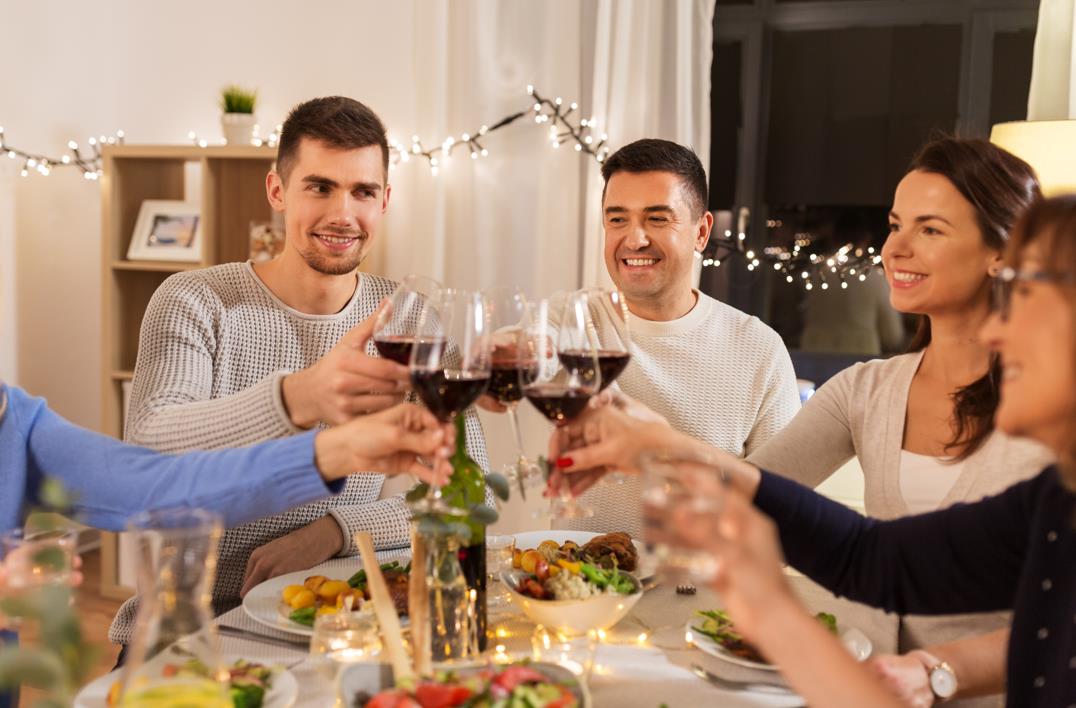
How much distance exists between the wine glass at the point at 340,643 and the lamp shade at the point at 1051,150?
8.38ft

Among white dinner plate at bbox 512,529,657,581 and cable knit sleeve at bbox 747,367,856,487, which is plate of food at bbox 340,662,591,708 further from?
cable knit sleeve at bbox 747,367,856,487

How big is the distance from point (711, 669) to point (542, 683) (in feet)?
1.12

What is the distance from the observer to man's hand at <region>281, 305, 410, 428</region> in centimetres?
155

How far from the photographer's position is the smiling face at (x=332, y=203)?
7.86 feet

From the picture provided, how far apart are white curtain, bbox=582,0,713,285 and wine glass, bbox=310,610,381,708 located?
2789 mm

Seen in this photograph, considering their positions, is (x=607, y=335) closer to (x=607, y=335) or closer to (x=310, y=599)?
(x=607, y=335)

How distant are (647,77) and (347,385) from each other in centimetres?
273

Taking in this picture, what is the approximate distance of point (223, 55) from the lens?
14.7 feet

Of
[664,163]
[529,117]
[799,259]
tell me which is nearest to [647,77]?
[529,117]

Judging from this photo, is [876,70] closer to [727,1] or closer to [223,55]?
[727,1]

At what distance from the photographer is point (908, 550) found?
58.2 inches

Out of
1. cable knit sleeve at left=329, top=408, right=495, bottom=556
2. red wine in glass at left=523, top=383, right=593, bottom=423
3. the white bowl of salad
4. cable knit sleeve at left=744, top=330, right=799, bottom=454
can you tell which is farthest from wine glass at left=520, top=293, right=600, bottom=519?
cable knit sleeve at left=744, top=330, right=799, bottom=454

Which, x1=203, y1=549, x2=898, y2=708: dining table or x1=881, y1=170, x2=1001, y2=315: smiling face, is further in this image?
x1=881, y1=170, x2=1001, y2=315: smiling face

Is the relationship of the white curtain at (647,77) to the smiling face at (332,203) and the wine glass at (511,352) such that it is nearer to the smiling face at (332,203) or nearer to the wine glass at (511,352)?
the smiling face at (332,203)
